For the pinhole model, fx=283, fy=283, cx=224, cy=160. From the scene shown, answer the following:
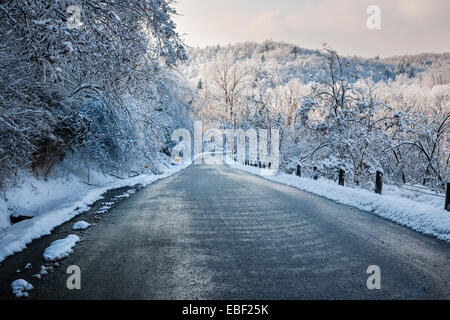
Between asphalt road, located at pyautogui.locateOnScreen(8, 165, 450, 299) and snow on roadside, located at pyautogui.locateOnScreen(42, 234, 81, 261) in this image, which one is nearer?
asphalt road, located at pyautogui.locateOnScreen(8, 165, 450, 299)

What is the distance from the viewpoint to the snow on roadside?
14.8ft

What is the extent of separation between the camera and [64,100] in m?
10.2

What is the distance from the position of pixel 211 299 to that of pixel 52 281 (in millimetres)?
2153

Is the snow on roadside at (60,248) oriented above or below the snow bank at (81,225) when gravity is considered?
above

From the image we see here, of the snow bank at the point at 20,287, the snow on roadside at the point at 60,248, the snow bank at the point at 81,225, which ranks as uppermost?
the snow bank at the point at 20,287

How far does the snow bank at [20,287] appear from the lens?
333cm

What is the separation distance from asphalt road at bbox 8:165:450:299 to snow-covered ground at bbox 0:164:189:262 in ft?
3.53

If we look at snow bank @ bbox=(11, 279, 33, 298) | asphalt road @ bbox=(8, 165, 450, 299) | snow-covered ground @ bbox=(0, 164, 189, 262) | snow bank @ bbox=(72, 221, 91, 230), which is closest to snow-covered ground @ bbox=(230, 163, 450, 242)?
asphalt road @ bbox=(8, 165, 450, 299)

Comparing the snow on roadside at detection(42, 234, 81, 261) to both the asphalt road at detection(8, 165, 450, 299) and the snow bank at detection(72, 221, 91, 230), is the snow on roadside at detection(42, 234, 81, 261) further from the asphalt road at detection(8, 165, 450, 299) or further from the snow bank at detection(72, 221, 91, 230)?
the snow bank at detection(72, 221, 91, 230)

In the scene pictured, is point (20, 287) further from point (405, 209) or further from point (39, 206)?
point (405, 209)

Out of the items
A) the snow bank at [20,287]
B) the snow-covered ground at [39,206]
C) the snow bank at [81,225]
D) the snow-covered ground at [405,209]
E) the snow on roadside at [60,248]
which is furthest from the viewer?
the snow bank at [81,225]

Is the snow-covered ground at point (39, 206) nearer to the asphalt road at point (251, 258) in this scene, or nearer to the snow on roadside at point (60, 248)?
the snow on roadside at point (60, 248)

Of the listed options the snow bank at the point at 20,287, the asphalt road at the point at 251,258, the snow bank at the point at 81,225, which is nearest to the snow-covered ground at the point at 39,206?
the snow bank at the point at 81,225

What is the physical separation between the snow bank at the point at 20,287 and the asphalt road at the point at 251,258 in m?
0.15
